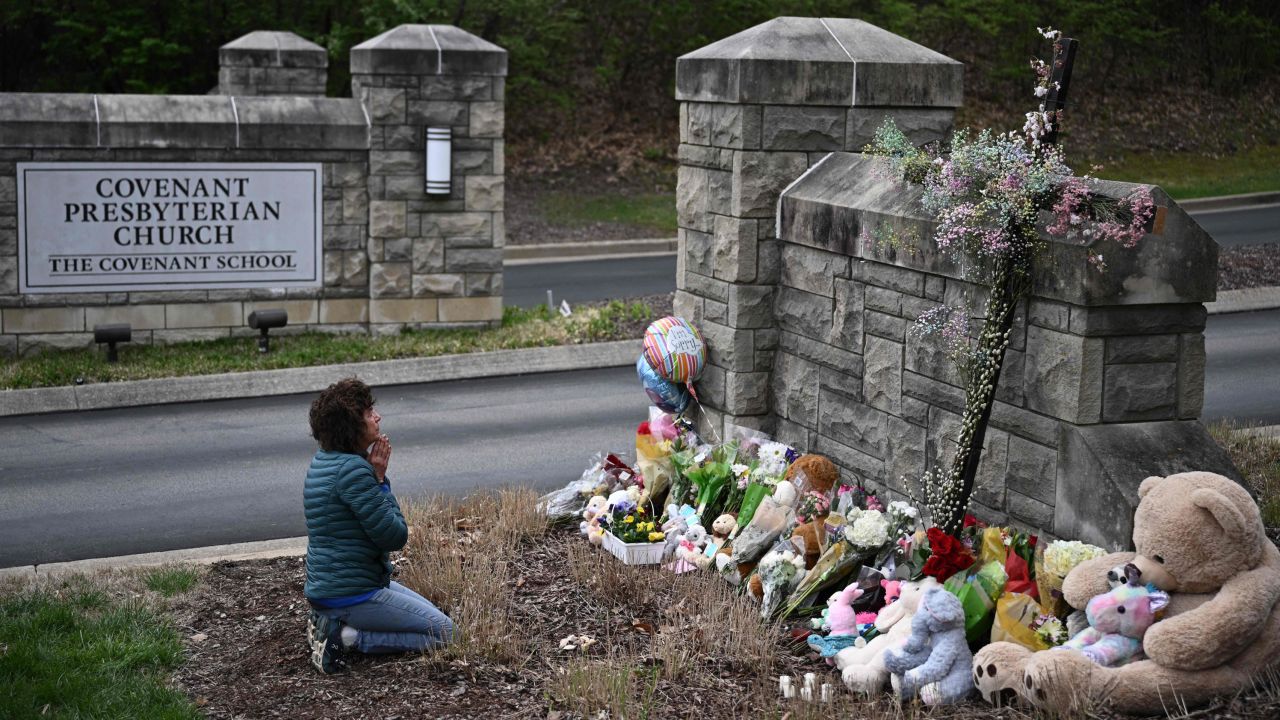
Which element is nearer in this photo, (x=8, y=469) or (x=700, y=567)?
(x=700, y=567)

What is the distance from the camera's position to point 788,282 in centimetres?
746

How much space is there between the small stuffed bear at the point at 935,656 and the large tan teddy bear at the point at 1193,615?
352 millimetres

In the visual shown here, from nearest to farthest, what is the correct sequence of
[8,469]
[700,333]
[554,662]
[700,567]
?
[554,662] < [700,567] < [700,333] < [8,469]

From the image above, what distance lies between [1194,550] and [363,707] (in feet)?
10.3

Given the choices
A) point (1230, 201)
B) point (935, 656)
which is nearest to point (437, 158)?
point (935, 656)

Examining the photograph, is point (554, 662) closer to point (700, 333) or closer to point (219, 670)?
point (219, 670)

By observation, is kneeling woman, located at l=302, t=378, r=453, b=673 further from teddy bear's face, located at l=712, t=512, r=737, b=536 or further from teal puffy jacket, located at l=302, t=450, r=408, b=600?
teddy bear's face, located at l=712, t=512, r=737, b=536

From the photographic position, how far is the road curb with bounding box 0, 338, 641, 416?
447 inches

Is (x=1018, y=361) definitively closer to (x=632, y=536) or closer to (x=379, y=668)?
(x=632, y=536)

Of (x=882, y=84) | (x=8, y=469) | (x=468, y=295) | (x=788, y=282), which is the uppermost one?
(x=882, y=84)

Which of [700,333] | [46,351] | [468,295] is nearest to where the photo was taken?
[700,333]

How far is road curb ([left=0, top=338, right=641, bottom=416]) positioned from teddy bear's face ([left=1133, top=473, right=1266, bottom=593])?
845cm

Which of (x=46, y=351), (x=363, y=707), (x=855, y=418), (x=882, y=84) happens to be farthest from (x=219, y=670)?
(x=46, y=351)

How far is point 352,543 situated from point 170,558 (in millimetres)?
2219
